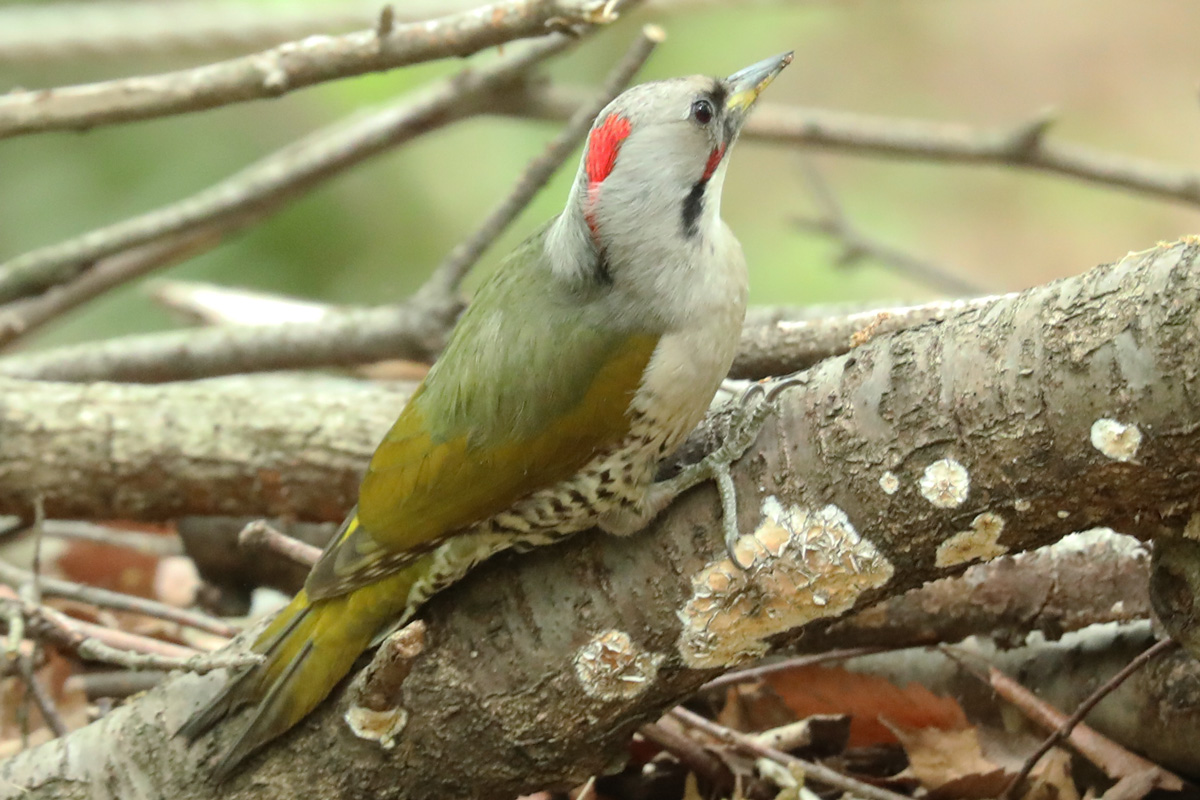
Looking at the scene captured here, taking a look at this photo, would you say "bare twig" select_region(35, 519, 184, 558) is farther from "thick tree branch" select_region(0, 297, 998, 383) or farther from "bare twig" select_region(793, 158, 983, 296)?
"bare twig" select_region(793, 158, 983, 296)

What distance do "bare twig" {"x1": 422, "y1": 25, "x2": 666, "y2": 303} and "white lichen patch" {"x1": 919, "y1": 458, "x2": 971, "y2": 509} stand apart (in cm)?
113

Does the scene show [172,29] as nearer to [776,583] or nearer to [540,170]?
[540,170]

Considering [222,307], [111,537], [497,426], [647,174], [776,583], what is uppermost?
[647,174]

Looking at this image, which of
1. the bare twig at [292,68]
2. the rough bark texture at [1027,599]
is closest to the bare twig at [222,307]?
the bare twig at [292,68]

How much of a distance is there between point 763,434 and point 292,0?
130 inches

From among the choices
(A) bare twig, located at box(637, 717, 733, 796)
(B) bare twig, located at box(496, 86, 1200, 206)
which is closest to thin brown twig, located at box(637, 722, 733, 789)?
(A) bare twig, located at box(637, 717, 733, 796)

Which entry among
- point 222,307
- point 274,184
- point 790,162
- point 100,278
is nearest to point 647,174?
point 274,184

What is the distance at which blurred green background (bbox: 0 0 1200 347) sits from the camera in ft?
17.3

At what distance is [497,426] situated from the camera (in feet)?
4.27

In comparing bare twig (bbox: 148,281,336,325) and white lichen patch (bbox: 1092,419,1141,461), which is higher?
white lichen patch (bbox: 1092,419,1141,461)

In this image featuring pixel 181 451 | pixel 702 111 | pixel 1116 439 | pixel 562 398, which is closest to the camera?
pixel 1116 439

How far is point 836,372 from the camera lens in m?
1.18

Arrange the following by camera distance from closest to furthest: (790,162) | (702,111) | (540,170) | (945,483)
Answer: (945,483) → (702,111) → (540,170) → (790,162)

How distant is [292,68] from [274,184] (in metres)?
1.15
